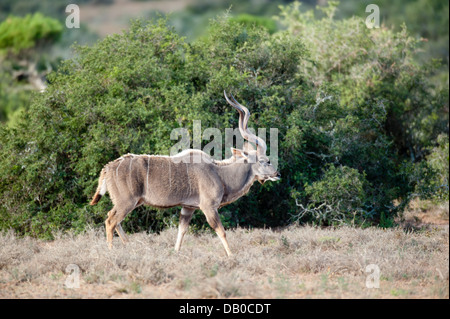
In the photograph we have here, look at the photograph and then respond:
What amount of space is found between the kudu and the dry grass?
1.54 ft

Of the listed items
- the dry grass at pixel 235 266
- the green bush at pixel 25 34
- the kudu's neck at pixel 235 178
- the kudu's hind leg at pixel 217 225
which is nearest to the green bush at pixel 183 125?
the dry grass at pixel 235 266

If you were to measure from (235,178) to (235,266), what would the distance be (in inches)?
59.0

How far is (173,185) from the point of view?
7348 millimetres

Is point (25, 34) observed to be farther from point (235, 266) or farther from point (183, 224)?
point (235, 266)

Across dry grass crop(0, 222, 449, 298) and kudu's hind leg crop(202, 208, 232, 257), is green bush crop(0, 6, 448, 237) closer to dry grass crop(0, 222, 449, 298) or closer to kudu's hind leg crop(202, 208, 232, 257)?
dry grass crop(0, 222, 449, 298)

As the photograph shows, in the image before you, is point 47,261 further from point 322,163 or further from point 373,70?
point 373,70

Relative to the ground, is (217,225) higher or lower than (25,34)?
lower

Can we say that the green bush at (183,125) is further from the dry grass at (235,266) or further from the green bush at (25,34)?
the green bush at (25,34)

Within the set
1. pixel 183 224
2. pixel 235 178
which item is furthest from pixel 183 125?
pixel 183 224

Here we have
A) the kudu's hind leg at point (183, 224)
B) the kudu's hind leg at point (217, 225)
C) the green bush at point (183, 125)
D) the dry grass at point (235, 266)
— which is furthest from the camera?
the green bush at point (183, 125)

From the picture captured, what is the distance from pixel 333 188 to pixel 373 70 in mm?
4426

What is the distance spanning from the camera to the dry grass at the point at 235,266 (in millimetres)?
5734

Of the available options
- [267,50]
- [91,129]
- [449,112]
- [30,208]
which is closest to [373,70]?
[449,112]

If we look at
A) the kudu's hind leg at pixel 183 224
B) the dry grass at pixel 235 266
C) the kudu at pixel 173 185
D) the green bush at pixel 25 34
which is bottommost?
the dry grass at pixel 235 266
